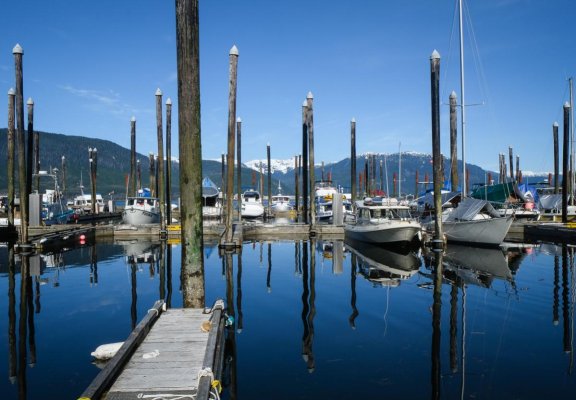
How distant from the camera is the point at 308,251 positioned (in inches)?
1035

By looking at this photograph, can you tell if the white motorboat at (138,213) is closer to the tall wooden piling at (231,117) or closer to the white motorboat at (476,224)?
the tall wooden piling at (231,117)

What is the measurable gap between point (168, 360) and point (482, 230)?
2345 centimetres

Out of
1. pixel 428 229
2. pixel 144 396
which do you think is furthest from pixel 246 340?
pixel 428 229

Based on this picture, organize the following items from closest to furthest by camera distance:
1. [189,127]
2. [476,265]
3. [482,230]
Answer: [189,127] < [476,265] < [482,230]

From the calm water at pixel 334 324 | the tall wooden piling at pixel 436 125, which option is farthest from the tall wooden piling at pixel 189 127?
the tall wooden piling at pixel 436 125

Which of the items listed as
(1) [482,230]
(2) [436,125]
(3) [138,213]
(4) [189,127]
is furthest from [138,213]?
(4) [189,127]

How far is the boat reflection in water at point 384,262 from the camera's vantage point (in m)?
17.3

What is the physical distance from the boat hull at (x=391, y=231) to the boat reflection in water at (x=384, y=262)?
574mm

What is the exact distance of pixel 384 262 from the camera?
21.6 m

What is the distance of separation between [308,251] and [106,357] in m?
18.8

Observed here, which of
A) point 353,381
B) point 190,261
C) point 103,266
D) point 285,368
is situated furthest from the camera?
point 103,266

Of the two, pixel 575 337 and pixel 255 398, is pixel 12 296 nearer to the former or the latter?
pixel 255 398

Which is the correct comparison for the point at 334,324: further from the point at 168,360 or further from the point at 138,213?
the point at 138,213

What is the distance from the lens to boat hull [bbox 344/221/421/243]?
2545cm
